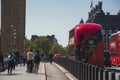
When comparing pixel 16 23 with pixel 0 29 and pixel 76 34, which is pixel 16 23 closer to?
pixel 0 29

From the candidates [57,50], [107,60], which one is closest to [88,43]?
[107,60]

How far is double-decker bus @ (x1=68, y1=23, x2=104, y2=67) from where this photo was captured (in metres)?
36.0

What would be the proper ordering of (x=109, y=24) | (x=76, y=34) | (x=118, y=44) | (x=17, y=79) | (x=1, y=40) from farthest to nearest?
(x=1, y=40), (x=109, y=24), (x=118, y=44), (x=76, y=34), (x=17, y=79)

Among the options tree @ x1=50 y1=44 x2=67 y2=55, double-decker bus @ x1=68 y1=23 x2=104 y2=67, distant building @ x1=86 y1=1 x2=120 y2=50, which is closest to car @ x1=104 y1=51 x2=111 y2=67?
double-decker bus @ x1=68 y1=23 x2=104 y2=67

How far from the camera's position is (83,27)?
119 feet

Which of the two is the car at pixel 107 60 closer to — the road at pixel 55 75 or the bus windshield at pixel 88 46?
the road at pixel 55 75

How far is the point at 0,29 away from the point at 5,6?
28.0ft

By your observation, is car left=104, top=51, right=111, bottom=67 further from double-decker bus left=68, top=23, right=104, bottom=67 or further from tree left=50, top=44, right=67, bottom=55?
tree left=50, top=44, right=67, bottom=55

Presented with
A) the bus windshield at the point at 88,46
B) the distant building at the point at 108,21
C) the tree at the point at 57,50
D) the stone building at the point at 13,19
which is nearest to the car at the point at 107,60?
the bus windshield at the point at 88,46

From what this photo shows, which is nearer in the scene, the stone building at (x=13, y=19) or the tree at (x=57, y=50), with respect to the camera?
the stone building at (x=13, y=19)

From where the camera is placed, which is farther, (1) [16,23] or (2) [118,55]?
(1) [16,23]

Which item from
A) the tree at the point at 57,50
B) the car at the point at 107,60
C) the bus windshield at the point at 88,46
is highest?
the tree at the point at 57,50

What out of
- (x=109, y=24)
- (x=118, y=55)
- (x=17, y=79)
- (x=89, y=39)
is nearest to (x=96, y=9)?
(x=109, y=24)

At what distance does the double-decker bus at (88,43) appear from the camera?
36000mm
